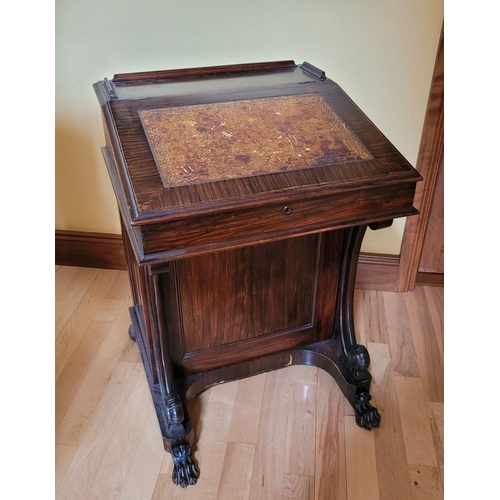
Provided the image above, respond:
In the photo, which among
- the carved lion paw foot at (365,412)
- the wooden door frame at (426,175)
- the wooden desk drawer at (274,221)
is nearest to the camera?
the wooden desk drawer at (274,221)

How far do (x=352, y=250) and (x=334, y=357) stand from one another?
0.42 m

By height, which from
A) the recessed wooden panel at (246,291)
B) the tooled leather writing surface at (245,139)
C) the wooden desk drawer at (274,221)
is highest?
the tooled leather writing surface at (245,139)

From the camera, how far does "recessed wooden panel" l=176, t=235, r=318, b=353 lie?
5.51 ft

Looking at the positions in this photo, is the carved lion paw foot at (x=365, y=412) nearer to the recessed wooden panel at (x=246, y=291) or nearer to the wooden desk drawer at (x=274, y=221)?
the recessed wooden panel at (x=246, y=291)

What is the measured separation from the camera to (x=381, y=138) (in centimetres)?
147

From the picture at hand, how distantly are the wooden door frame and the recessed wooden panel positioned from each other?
66 centimetres

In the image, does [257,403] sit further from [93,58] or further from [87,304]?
[93,58]

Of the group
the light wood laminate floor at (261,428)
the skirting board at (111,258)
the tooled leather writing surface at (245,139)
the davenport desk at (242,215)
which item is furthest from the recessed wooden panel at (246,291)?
the skirting board at (111,258)

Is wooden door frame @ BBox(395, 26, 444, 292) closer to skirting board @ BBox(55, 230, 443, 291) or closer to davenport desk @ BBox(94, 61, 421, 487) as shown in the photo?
skirting board @ BBox(55, 230, 443, 291)

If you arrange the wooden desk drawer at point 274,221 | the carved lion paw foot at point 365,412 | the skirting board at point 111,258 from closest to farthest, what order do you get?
the wooden desk drawer at point 274,221 < the carved lion paw foot at point 365,412 < the skirting board at point 111,258

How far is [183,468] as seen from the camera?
1.66 m

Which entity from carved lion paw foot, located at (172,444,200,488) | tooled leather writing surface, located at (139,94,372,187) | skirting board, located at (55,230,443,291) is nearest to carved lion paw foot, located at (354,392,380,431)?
carved lion paw foot, located at (172,444,200,488)

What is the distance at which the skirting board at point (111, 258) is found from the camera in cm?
241

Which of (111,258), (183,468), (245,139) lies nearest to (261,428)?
(183,468)
